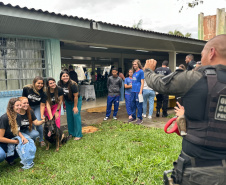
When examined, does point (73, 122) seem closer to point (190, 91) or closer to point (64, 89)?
point (64, 89)

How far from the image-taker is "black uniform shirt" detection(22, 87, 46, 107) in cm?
438

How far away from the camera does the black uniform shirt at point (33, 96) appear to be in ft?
14.4

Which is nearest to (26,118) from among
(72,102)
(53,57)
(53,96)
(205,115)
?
(53,96)

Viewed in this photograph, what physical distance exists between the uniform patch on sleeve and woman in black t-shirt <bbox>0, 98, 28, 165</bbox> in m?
3.34

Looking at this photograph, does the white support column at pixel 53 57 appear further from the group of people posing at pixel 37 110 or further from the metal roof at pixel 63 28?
the group of people posing at pixel 37 110

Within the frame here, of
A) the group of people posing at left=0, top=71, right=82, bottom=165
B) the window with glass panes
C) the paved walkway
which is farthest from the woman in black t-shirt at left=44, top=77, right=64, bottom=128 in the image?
the window with glass panes

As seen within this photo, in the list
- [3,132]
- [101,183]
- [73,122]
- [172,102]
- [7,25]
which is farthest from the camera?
[172,102]

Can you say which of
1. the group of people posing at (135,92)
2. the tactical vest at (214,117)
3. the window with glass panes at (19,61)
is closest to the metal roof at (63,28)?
the window with glass panes at (19,61)

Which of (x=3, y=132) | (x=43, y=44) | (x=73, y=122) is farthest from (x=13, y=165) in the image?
(x=43, y=44)

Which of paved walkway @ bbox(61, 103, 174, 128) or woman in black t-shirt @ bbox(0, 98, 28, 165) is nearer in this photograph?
woman in black t-shirt @ bbox(0, 98, 28, 165)

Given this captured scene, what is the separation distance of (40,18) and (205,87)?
222 inches

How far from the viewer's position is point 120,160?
3488 mm

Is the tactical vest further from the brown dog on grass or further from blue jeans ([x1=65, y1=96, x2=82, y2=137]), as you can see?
blue jeans ([x1=65, y1=96, x2=82, y2=137])

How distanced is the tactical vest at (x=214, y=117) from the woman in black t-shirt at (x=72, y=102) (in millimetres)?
3700
